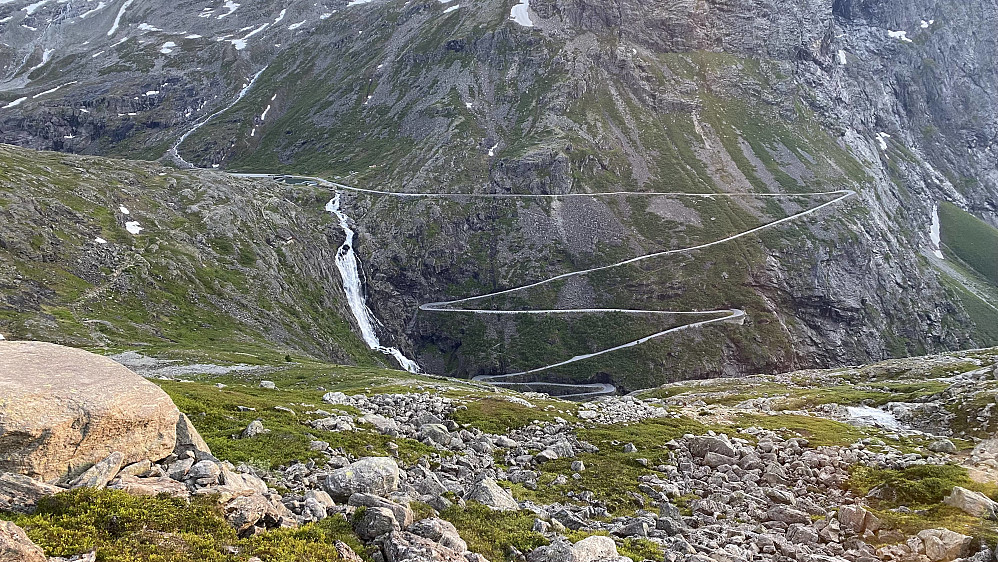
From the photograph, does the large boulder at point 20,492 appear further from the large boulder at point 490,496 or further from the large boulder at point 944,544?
the large boulder at point 944,544

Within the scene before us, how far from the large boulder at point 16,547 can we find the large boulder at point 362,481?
845 centimetres

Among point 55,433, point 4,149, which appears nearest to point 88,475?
point 55,433

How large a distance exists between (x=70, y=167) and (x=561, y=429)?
163691 millimetres

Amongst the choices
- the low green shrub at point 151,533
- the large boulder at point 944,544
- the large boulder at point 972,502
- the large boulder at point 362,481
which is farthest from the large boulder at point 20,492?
the large boulder at point 972,502

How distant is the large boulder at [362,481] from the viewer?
60.6 ft

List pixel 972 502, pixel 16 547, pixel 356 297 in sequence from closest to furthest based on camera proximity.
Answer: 1. pixel 16 547
2. pixel 972 502
3. pixel 356 297

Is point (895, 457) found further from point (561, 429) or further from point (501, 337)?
point (501, 337)

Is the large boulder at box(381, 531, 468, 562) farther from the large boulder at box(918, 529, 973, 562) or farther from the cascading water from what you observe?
the cascading water

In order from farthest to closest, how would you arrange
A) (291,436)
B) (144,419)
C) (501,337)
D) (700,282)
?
(700,282)
(501,337)
(291,436)
(144,419)

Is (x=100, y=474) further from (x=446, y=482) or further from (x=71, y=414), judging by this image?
(x=446, y=482)

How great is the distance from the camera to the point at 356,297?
172 m

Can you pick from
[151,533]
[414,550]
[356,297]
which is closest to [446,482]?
[414,550]

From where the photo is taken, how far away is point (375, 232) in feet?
628

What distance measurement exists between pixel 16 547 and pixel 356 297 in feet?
543
